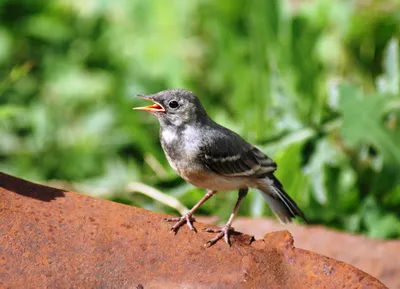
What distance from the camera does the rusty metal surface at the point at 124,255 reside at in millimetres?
2734

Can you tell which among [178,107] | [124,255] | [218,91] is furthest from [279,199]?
[218,91]

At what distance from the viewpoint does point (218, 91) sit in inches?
307

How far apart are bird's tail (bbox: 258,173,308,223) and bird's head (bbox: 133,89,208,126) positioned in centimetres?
61

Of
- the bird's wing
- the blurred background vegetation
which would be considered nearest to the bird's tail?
the bird's wing

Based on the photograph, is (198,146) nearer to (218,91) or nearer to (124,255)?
(124,255)

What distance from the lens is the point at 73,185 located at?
6215mm

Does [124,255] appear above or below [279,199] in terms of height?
above

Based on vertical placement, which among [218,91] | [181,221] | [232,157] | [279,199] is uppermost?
[181,221]

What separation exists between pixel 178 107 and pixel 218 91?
401cm

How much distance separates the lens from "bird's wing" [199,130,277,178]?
380cm

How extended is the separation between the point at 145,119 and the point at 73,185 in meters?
1.34

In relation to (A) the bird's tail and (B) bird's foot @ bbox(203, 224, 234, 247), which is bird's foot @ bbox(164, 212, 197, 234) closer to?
(B) bird's foot @ bbox(203, 224, 234, 247)

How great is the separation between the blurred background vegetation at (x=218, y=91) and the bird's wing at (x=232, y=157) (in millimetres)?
1401

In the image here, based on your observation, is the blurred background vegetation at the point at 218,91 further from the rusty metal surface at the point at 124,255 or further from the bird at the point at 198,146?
the rusty metal surface at the point at 124,255
